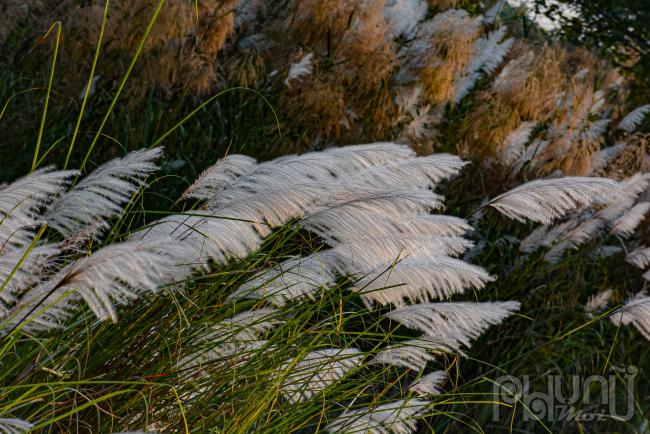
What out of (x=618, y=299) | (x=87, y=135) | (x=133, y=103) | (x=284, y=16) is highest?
(x=284, y=16)

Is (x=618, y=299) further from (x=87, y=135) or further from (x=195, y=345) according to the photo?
(x=195, y=345)

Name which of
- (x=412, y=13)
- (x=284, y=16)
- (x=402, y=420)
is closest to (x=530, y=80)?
(x=412, y=13)

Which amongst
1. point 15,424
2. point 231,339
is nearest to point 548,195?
point 231,339

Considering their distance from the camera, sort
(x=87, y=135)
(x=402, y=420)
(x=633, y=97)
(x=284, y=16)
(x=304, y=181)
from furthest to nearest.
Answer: (x=633, y=97) < (x=284, y=16) < (x=87, y=135) < (x=402, y=420) < (x=304, y=181)

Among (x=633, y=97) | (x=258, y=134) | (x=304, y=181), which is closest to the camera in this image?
A: (x=304, y=181)

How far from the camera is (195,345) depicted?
2398 mm

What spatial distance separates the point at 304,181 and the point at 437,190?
3.22 meters

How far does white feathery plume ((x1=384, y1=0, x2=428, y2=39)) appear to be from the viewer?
5375 mm

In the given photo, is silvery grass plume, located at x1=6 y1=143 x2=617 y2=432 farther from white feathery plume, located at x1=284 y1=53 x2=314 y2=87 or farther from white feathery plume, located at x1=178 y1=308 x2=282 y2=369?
white feathery plume, located at x1=284 y1=53 x2=314 y2=87

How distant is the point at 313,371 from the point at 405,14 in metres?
3.42

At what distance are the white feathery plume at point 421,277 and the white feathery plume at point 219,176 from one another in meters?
0.47

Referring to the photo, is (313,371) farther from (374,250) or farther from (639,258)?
(639,258)

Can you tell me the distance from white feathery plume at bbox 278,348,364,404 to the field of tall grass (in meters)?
0.02

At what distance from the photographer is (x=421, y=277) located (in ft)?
7.97
